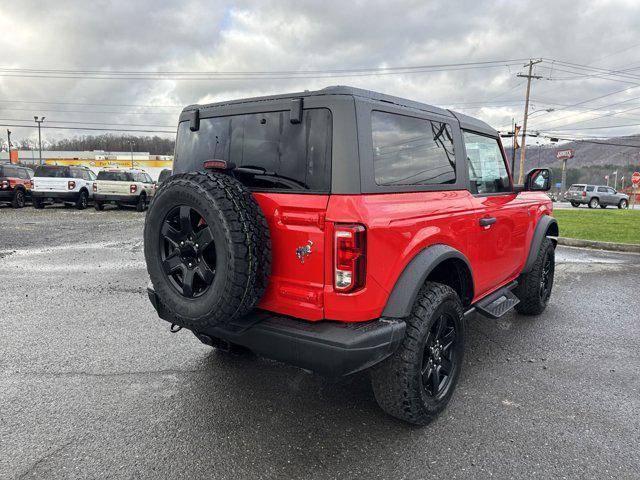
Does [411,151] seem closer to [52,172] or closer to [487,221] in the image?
[487,221]

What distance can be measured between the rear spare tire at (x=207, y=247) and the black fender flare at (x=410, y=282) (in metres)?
0.73

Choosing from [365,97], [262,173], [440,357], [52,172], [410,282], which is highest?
[365,97]

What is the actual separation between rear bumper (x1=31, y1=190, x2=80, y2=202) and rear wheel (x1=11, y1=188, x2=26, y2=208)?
121 centimetres

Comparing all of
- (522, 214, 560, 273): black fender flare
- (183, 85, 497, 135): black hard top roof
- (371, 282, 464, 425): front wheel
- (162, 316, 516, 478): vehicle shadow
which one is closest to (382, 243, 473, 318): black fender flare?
(371, 282, 464, 425): front wheel

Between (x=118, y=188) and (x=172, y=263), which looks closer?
(x=172, y=263)

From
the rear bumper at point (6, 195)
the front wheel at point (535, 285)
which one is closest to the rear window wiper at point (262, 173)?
the front wheel at point (535, 285)

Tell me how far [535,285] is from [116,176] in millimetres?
17010

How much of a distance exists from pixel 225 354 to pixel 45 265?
5399mm

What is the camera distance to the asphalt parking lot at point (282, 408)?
241cm

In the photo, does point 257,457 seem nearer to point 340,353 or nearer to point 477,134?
point 340,353

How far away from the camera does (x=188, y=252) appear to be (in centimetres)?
255

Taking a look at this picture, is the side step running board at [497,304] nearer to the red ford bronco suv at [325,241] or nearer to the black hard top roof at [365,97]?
the red ford bronco suv at [325,241]

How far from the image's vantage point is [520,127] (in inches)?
1777

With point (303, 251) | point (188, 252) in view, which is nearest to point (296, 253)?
point (303, 251)
